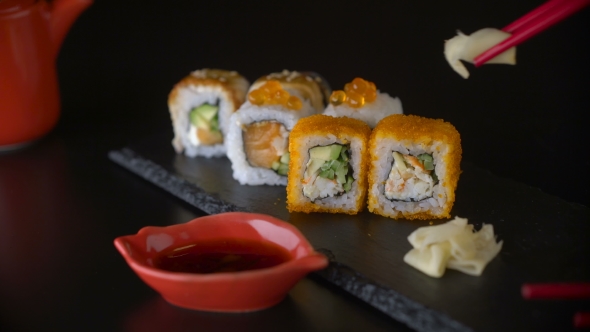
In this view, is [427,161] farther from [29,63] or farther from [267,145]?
[29,63]

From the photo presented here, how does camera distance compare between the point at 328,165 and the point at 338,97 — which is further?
the point at 338,97

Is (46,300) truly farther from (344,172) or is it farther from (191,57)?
(191,57)

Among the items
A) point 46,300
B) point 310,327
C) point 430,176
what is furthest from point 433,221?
point 46,300

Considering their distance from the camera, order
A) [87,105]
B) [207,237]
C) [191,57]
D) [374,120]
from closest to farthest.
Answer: [207,237] → [374,120] → [87,105] → [191,57]

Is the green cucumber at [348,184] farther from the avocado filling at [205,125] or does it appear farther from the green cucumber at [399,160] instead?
the avocado filling at [205,125]

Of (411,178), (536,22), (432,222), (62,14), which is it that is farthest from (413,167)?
(62,14)

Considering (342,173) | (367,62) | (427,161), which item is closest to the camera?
(427,161)

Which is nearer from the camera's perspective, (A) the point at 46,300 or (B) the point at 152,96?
(A) the point at 46,300

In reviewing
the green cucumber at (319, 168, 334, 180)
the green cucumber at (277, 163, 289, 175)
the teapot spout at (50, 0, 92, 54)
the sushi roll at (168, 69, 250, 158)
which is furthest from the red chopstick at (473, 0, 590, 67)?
the teapot spout at (50, 0, 92, 54)
